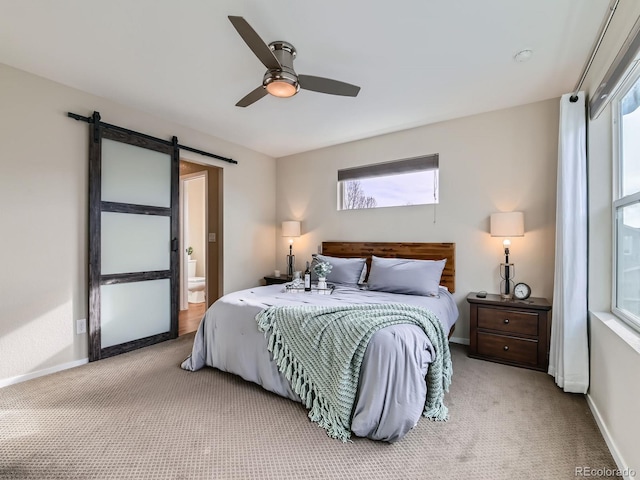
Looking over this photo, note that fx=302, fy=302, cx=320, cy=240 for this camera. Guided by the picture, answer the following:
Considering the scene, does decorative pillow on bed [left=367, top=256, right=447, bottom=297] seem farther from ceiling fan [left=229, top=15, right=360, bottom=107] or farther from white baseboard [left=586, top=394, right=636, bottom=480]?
ceiling fan [left=229, top=15, right=360, bottom=107]

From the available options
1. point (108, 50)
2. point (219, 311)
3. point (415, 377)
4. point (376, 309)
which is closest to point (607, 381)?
point (415, 377)

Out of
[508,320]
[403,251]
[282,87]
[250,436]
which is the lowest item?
[250,436]

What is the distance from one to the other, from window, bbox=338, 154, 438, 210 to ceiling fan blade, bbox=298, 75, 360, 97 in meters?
1.88

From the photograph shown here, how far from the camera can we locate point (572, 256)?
2.39 m

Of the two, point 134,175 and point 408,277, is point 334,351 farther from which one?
point 134,175

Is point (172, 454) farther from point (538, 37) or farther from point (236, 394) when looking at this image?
point (538, 37)

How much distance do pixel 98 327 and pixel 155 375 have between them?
90 centimetres

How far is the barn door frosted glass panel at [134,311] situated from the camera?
10.2 ft

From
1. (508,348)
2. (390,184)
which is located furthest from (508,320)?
(390,184)

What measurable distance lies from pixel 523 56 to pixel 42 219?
13.9ft

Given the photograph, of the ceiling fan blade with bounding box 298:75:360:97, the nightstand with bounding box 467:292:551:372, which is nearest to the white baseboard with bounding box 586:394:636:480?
the nightstand with bounding box 467:292:551:372

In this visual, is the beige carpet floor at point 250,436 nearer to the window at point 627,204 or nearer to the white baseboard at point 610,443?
the white baseboard at point 610,443

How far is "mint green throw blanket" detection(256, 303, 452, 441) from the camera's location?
1.88m

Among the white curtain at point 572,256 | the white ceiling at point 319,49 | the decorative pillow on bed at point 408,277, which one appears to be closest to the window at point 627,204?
the white curtain at point 572,256
